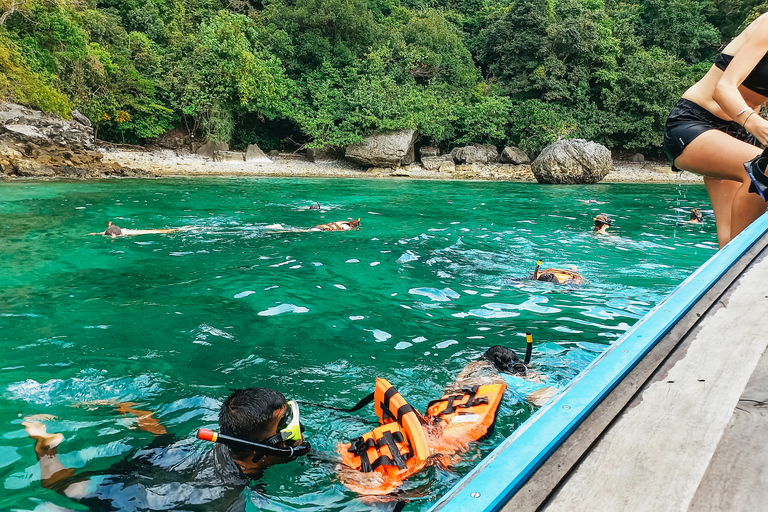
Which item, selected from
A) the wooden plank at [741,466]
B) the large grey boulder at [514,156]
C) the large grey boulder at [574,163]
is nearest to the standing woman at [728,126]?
the wooden plank at [741,466]

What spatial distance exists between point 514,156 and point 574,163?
5804 mm

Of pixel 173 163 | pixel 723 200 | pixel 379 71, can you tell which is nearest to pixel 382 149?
pixel 379 71

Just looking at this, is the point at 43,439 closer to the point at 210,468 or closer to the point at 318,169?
the point at 210,468

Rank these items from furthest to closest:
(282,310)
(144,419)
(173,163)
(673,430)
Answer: (173,163)
(282,310)
(144,419)
(673,430)

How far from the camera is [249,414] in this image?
243 cm

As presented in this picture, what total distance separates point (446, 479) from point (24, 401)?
2723mm

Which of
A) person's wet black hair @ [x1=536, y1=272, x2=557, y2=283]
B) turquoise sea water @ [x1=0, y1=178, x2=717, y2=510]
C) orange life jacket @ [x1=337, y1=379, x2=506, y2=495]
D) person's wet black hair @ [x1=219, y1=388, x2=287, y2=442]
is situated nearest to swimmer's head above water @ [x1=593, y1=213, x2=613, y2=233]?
turquoise sea water @ [x1=0, y1=178, x2=717, y2=510]

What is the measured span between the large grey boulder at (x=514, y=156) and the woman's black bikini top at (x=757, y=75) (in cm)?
2525

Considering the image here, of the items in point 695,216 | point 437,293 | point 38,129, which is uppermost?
point 38,129

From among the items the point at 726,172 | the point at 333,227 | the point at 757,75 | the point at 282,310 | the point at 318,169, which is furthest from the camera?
the point at 318,169

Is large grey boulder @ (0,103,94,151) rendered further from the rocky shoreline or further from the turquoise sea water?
the turquoise sea water

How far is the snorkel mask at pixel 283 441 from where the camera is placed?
233 cm

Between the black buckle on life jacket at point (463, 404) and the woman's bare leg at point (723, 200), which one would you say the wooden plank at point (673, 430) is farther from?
the woman's bare leg at point (723, 200)

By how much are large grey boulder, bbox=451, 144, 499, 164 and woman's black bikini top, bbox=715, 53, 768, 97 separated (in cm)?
2460
